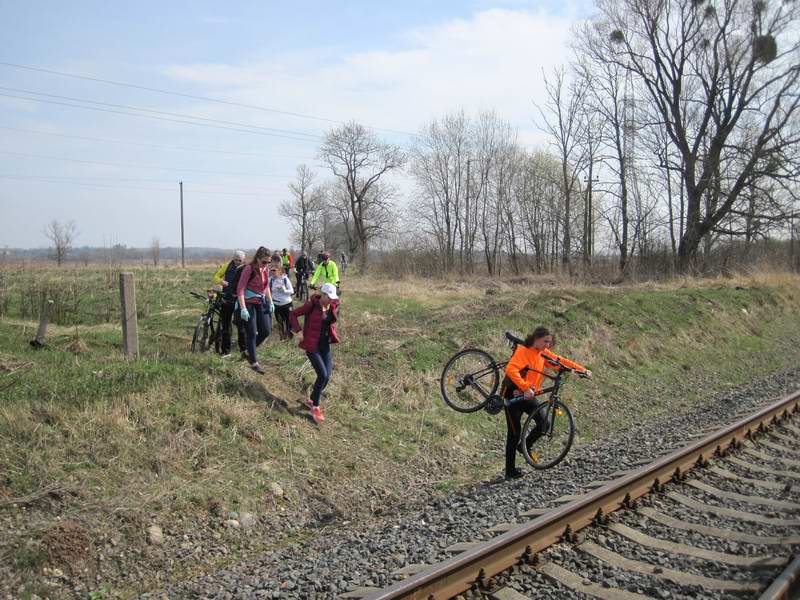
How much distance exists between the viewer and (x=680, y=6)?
114ft

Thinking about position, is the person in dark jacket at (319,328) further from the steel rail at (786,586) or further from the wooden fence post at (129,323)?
the steel rail at (786,586)

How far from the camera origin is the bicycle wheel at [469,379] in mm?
9469

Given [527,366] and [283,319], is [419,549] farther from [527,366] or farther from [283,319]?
[283,319]

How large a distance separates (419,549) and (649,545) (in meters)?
1.97

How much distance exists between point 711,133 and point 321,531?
3576 cm

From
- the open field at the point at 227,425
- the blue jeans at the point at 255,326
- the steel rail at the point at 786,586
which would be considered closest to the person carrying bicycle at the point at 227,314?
the blue jeans at the point at 255,326

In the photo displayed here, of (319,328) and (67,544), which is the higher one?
(319,328)

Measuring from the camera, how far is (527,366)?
7641 millimetres

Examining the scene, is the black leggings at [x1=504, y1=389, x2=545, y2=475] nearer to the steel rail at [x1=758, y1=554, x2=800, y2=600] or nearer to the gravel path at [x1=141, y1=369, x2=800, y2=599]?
the gravel path at [x1=141, y1=369, x2=800, y2=599]

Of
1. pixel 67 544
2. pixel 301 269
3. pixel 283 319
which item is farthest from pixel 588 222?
pixel 67 544

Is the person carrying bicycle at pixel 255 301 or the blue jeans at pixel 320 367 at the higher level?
the person carrying bicycle at pixel 255 301

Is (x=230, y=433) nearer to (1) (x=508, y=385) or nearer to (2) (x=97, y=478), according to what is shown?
(2) (x=97, y=478)

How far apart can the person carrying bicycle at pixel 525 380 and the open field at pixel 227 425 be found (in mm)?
775

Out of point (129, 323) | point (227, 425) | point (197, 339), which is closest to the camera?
point (227, 425)
